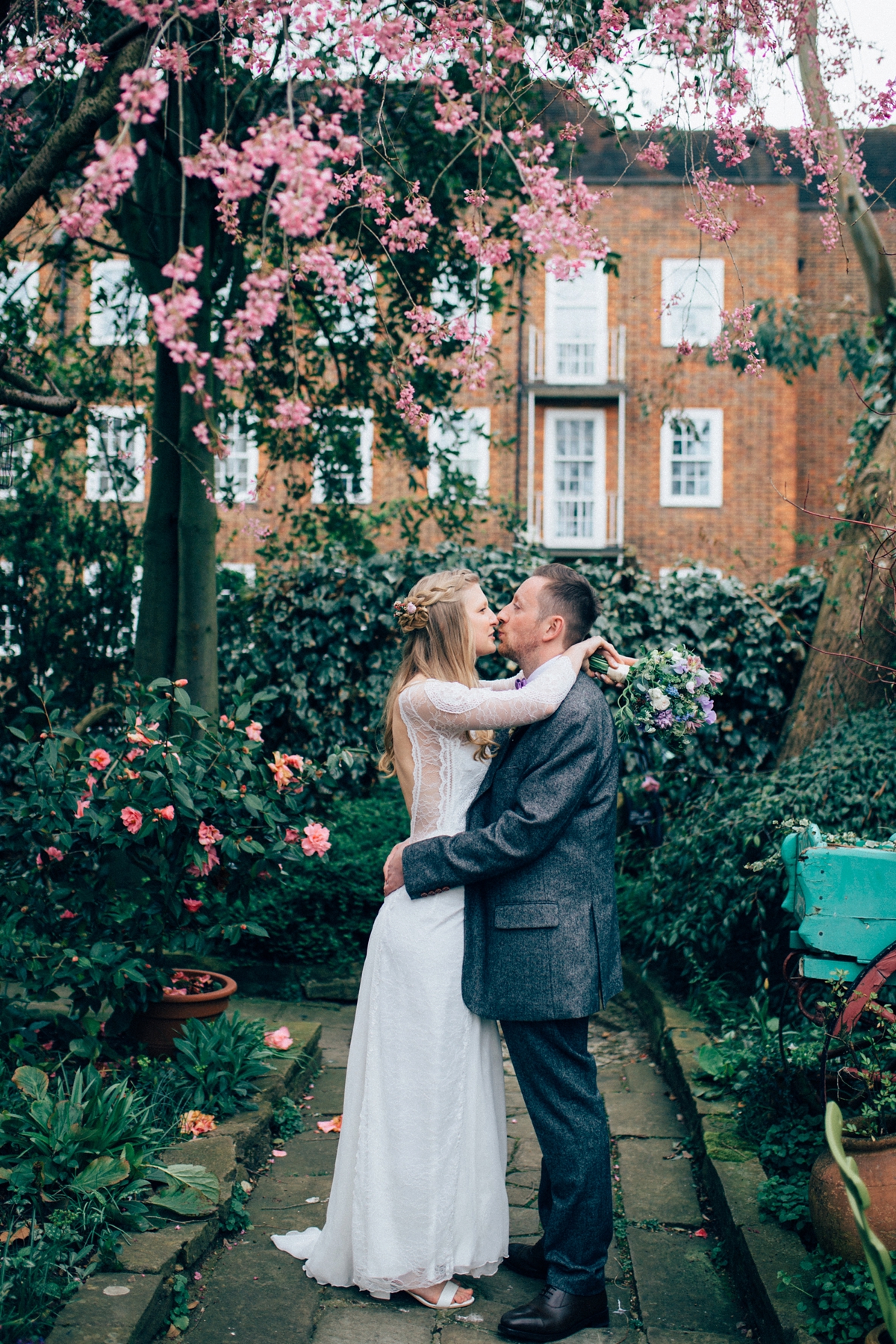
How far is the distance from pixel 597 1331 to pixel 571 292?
1807cm

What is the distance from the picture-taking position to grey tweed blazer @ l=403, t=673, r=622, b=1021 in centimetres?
268

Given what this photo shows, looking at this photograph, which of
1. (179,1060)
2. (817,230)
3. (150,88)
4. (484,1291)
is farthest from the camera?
(817,230)

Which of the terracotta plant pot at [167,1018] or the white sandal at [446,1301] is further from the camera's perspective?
the terracotta plant pot at [167,1018]

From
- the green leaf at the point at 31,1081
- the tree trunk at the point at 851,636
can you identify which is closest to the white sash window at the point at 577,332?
the tree trunk at the point at 851,636

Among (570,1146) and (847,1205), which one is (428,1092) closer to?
(570,1146)

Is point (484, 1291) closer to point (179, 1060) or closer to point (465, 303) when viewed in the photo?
point (179, 1060)

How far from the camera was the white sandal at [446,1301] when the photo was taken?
279 centimetres

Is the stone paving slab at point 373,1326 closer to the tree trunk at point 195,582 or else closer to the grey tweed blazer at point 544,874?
the grey tweed blazer at point 544,874

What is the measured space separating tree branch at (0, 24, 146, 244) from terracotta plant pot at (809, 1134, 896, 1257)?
3.49 meters

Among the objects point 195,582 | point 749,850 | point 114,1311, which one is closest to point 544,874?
point 114,1311

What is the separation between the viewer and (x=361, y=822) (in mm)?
6480

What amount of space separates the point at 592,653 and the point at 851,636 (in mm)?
3733

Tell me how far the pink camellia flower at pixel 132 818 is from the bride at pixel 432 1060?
1.04 m

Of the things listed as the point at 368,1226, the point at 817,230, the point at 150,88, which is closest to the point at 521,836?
the point at 368,1226
